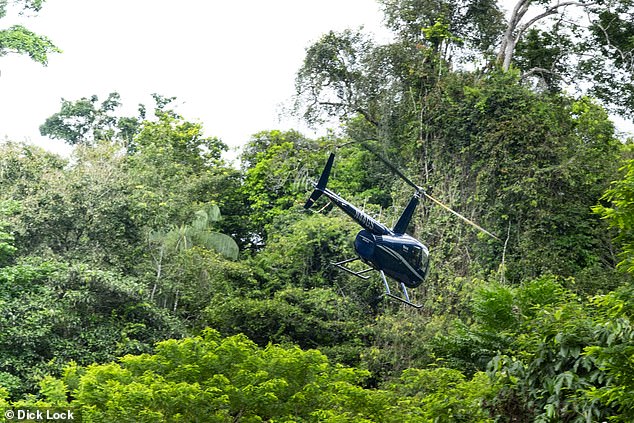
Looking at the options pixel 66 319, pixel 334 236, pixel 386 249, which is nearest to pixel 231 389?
pixel 386 249

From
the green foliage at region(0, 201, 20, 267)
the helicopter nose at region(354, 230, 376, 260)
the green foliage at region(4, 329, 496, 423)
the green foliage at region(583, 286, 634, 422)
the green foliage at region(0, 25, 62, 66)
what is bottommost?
the green foliage at region(4, 329, 496, 423)

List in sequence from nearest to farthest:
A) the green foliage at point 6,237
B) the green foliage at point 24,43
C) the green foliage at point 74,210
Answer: the green foliage at point 6,237 → the green foliage at point 74,210 → the green foliage at point 24,43

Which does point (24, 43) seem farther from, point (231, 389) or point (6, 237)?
point (231, 389)

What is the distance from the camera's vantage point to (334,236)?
67.1 feet

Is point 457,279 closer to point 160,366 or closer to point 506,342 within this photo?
point 506,342

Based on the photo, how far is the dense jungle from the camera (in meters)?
12.8

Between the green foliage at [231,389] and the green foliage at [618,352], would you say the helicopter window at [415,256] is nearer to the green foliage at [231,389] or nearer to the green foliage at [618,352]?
the green foliage at [231,389]

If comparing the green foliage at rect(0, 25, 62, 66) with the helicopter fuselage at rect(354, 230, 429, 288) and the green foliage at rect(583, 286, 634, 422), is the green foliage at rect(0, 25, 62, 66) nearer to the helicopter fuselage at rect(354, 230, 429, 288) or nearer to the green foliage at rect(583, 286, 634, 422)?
the helicopter fuselage at rect(354, 230, 429, 288)

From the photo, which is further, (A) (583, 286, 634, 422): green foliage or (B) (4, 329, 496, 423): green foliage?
(B) (4, 329, 496, 423): green foliage

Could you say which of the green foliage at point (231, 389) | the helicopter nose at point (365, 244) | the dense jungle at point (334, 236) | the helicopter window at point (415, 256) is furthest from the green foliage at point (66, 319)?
the helicopter window at point (415, 256)

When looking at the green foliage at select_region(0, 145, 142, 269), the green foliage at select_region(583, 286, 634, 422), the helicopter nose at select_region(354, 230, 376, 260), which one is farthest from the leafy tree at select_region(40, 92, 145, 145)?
the green foliage at select_region(583, 286, 634, 422)

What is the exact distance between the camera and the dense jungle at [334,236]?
12.8m

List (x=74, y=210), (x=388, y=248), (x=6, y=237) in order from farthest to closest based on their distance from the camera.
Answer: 1. (x=74, y=210)
2. (x=6, y=237)
3. (x=388, y=248)

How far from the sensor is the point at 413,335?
18.0 meters
